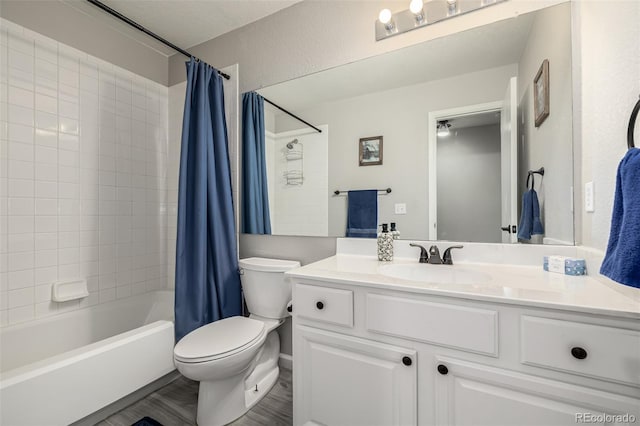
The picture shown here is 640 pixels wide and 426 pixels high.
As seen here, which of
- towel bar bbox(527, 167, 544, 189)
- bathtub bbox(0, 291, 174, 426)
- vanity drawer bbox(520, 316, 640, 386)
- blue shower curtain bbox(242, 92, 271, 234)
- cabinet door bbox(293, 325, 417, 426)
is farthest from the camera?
blue shower curtain bbox(242, 92, 271, 234)

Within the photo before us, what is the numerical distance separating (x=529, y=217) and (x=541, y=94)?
567mm

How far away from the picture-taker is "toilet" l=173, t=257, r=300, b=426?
1268 millimetres

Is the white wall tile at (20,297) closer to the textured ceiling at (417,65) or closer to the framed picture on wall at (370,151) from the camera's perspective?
the textured ceiling at (417,65)

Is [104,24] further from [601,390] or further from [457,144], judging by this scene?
[601,390]

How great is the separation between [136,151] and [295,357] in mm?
2105

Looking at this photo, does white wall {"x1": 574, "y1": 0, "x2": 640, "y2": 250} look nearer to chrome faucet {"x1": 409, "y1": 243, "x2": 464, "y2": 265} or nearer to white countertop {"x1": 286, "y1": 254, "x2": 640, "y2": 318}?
white countertop {"x1": 286, "y1": 254, "x2": 640, "y2": 318}

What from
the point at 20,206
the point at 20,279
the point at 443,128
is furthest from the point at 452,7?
the point at 20,279

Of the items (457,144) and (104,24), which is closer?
(457,144)

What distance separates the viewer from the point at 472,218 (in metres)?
1.38

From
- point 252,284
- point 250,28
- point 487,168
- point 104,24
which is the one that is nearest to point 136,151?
point 104,24

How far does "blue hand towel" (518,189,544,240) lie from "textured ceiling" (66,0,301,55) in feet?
6.02

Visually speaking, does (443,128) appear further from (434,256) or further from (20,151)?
(20,151)

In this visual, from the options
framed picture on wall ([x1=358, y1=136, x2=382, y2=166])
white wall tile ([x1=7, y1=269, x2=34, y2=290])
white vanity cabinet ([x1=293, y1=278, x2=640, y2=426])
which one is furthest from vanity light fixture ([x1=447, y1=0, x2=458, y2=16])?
white wall tile ([x1=7, y1=269, x2=34, y2=290])

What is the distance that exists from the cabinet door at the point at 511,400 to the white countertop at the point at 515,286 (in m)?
0.23
